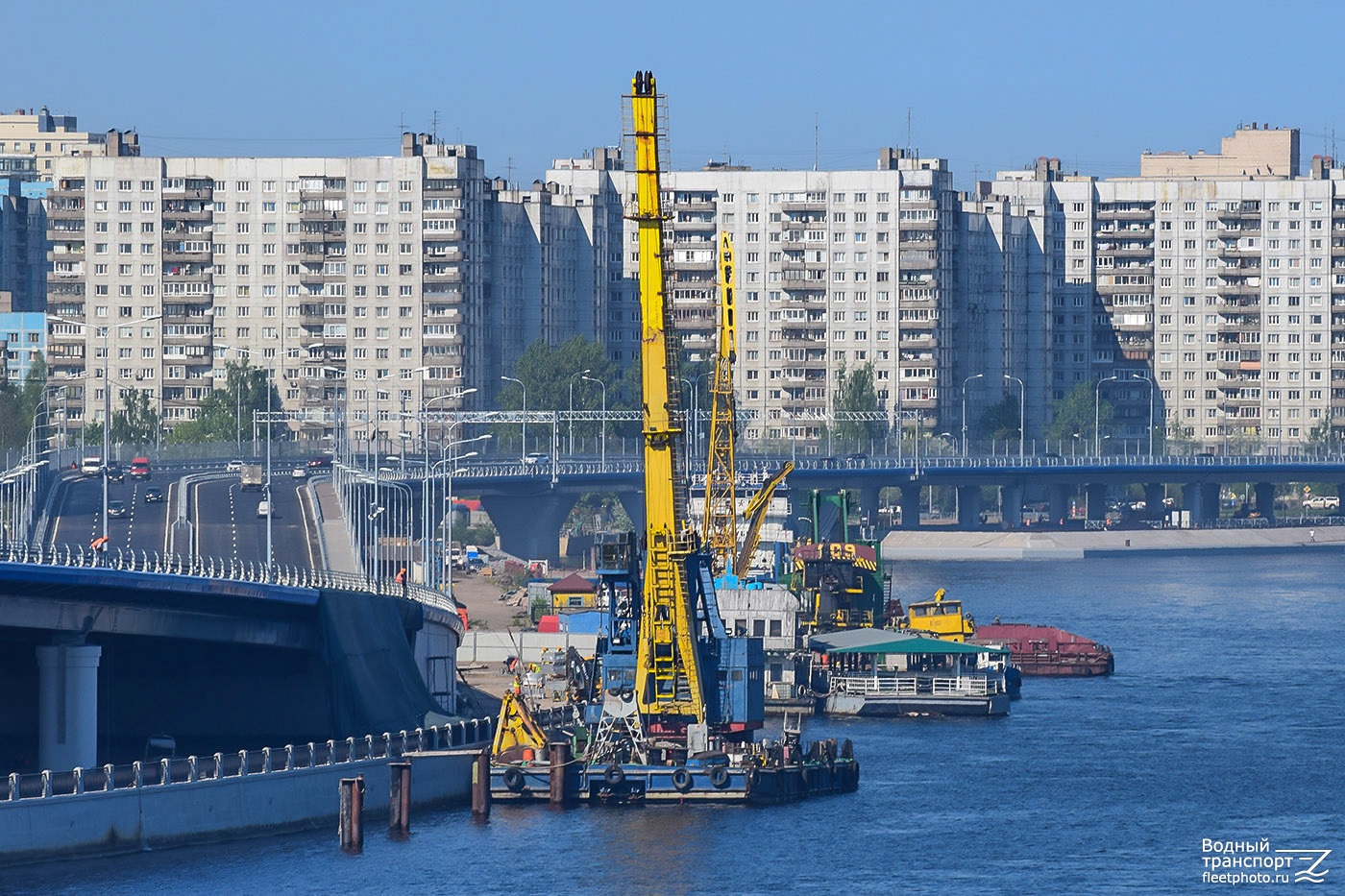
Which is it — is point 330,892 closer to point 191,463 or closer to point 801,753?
point 801,753

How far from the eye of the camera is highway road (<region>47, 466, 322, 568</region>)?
116812 millimetres

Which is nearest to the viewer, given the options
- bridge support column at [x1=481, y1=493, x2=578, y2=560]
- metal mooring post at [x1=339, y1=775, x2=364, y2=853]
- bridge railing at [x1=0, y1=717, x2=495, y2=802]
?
bridge railing at [x1=0, y1=717, x2=495, y2=802]

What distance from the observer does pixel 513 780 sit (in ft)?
245

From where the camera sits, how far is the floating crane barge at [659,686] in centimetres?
7525

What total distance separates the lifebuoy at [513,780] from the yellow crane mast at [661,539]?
4803 mm

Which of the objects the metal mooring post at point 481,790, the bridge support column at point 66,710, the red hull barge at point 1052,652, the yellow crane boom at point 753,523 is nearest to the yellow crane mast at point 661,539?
the metal mooring post at point 481,790

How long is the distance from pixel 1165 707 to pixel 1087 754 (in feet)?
45.1

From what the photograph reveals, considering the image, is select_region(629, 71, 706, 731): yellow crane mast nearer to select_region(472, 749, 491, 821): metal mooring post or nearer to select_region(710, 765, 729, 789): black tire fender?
select_region(710, 765, 729, 789): black tire fender

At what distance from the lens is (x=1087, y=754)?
88500mm

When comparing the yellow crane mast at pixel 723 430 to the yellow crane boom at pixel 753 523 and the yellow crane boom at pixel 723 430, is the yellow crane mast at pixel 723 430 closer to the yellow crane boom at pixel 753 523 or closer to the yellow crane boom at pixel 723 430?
the yellow crane boom at pixel 723 430

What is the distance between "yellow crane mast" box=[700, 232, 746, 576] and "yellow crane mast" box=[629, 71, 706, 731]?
1157 centimetres

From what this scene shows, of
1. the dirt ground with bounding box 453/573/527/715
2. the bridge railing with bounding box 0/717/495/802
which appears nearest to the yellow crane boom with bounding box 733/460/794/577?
the dirt ground with bounding box 453/573/527/715

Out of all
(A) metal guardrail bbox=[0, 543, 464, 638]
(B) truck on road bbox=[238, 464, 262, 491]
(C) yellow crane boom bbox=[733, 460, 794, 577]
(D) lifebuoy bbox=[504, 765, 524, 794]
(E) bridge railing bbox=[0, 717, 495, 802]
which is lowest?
(D) lifebuoy bbox=[504, 765, 524, 794]

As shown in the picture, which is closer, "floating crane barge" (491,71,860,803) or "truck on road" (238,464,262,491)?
"floating crane barge" (491,71,860,803)
